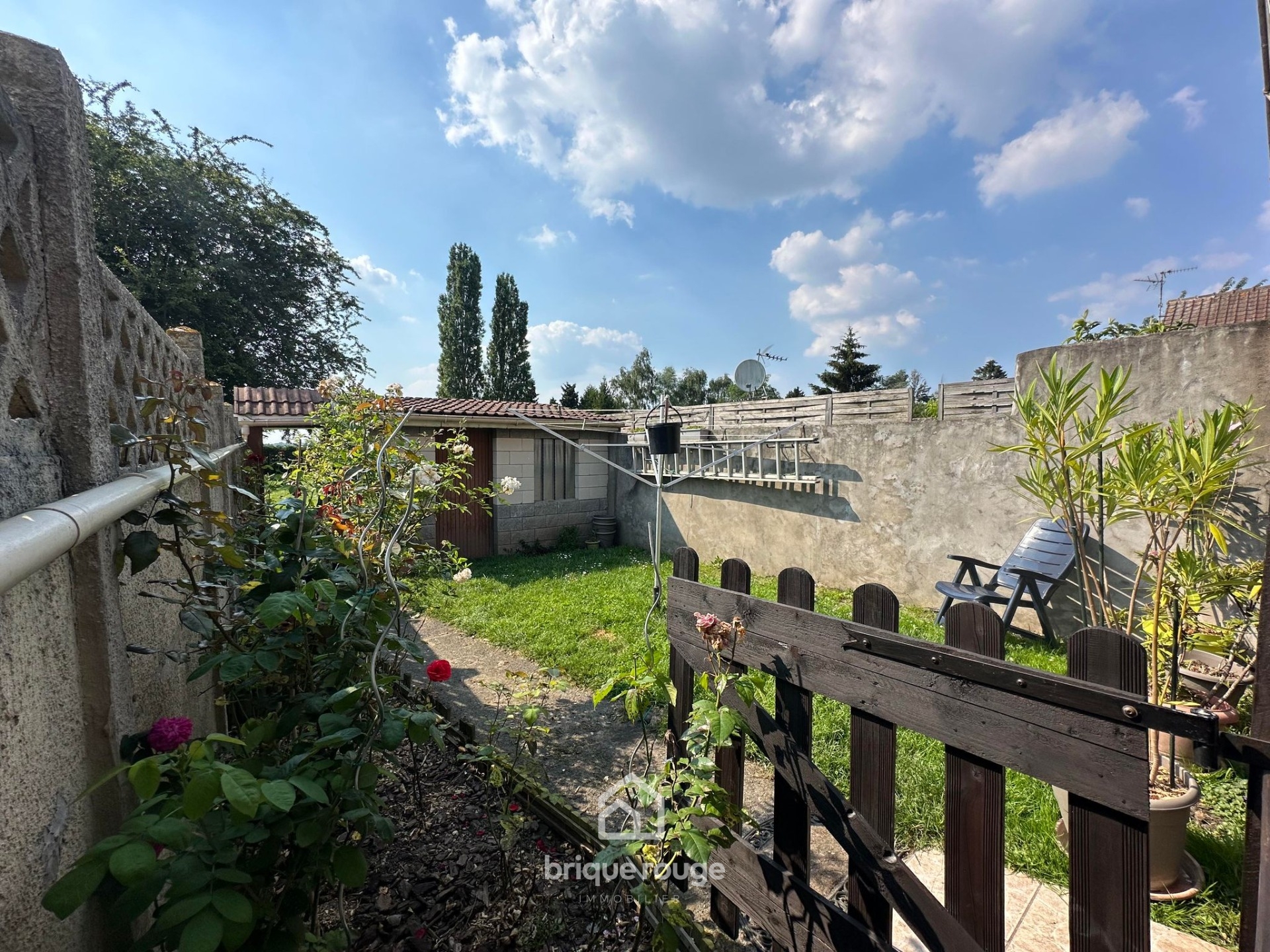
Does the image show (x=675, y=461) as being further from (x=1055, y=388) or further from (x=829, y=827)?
(x=829, y=827)

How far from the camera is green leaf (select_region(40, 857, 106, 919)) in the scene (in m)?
0.58

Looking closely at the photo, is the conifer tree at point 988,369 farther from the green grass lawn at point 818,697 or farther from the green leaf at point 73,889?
the green leaf at point 73,889

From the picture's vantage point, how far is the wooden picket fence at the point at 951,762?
0.84 m

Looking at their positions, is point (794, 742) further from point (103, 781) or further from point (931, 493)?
point (931, 493)

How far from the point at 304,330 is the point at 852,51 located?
53.0 ft

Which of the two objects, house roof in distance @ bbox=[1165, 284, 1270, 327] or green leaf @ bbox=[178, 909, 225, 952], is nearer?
green leaf @ bbox=[178, 909, 225, 952]

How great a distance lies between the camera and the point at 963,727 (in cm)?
102

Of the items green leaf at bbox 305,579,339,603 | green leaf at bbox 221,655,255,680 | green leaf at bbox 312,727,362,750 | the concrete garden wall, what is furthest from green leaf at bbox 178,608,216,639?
the concrete garden wall

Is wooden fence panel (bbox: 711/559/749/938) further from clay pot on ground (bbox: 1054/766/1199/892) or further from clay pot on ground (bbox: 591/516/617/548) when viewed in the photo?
clay pot on ground (bbox: 591/516/617/548)

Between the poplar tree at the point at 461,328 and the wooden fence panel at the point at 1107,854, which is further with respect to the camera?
the poplar tree at the point at 461,328

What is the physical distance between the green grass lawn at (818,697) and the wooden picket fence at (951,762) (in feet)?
2.01

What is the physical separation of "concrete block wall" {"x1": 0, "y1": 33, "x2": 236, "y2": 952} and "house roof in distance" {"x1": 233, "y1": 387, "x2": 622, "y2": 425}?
18.2ft

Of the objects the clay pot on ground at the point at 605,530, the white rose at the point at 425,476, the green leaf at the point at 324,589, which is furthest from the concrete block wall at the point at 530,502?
the green leaf at the point at 324,589

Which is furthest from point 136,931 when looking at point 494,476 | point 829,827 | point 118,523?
point 494,476
